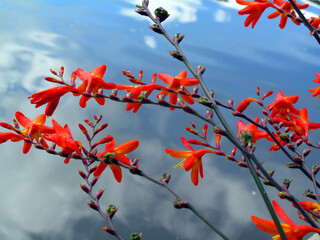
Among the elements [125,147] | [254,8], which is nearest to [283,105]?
[254,8]

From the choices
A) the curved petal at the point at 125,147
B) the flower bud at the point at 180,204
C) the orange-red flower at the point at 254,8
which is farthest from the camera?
the orange-red flower at the point at 254,8

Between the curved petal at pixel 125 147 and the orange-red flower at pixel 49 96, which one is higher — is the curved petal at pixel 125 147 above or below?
below

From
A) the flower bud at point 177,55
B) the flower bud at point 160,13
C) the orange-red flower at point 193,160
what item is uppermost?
the flower bud at point 160,13

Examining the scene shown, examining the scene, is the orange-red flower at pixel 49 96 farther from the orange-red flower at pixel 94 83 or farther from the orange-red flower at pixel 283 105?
the orange-red flower at pixel 283 105

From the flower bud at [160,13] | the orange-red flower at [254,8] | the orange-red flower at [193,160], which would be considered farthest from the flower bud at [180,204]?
the orange-red flower at [254,8]

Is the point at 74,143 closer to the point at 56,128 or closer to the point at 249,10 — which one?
the point at 56,128

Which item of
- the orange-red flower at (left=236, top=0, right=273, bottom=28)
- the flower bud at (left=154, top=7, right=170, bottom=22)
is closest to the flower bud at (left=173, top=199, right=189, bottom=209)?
the flower bud at (left=154, top=7, right=170, bottom=22)

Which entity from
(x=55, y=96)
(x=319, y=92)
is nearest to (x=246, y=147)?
(x=55, y=96)

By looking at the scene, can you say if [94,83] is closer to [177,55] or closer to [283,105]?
[177,55]

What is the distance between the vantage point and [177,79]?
0.44 m

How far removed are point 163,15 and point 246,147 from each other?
0.20 metres

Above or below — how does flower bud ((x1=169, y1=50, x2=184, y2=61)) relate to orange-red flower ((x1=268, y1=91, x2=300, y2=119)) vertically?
above

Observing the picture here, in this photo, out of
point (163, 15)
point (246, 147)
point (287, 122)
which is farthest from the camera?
point (287, 122)

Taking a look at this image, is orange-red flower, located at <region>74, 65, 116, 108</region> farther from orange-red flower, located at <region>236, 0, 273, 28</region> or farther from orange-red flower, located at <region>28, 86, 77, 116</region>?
orange-red flower, located at <region>236, 0, 273, 28</region>
